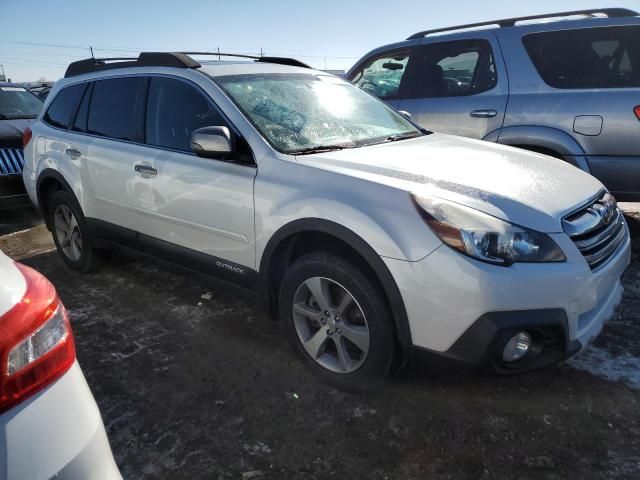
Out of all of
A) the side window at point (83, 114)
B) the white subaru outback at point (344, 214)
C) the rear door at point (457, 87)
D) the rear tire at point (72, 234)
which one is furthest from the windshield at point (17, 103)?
the rear door at point (457, 87)

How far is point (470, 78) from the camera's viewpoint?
4.72m

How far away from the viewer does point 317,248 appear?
107 inches

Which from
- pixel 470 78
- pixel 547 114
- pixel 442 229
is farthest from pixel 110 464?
pixel 470 78

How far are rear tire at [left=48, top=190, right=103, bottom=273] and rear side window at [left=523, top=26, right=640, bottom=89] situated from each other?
4.14 m

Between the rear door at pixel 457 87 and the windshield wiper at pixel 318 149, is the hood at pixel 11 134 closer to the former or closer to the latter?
the rear door at pixel 457 87

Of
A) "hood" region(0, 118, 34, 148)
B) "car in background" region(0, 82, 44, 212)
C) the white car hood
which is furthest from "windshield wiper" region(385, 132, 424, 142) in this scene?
"hood" region(0, 118, 34, 148)

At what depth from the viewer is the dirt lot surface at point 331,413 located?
2.16m

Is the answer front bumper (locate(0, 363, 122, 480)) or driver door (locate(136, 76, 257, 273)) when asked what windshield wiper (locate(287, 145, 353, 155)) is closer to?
driver door (locate(136, 76, 257, 273))

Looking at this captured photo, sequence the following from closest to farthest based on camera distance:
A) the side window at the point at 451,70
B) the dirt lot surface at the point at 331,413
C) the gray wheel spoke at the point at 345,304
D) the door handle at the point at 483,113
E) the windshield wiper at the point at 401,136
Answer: the dirt lot surface at the point at 331,413 < the gray wheel spoke at the point at 345,304 < the windshield wiper at the point at 401,136 < the door handle at the point at 483,113 < the side window at the point at 451,70

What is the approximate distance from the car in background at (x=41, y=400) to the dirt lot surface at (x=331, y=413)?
3.25 feet

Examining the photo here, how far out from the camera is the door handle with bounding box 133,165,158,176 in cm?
330

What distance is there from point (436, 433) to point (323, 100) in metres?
2.17

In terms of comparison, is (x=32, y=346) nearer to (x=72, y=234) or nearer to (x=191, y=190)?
(x=191, y=190)

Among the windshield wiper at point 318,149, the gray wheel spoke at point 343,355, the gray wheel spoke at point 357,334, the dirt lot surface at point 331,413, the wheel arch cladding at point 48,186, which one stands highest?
the windshield wiper at point 318,149
